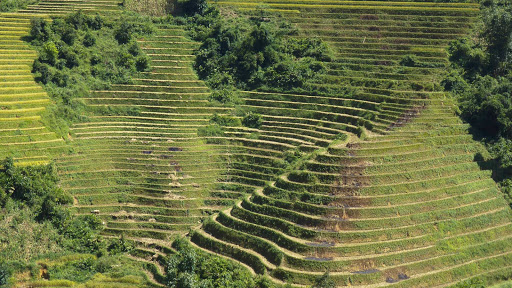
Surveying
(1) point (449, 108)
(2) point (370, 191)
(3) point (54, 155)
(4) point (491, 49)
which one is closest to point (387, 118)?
(1) point (449, 108)

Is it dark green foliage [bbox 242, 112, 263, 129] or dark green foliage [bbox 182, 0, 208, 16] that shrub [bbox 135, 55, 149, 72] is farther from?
dark green foliage [bbox 242, 112, 263, 129]

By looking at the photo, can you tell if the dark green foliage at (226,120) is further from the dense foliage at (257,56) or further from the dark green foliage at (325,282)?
the dark green foliage at (325,282)

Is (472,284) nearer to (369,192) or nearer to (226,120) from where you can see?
(369,192)

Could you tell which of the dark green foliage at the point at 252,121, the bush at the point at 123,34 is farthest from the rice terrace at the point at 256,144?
the bush at the point at 123,34

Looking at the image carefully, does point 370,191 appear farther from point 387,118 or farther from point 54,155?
point 54,155

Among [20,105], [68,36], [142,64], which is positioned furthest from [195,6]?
[20,105]
